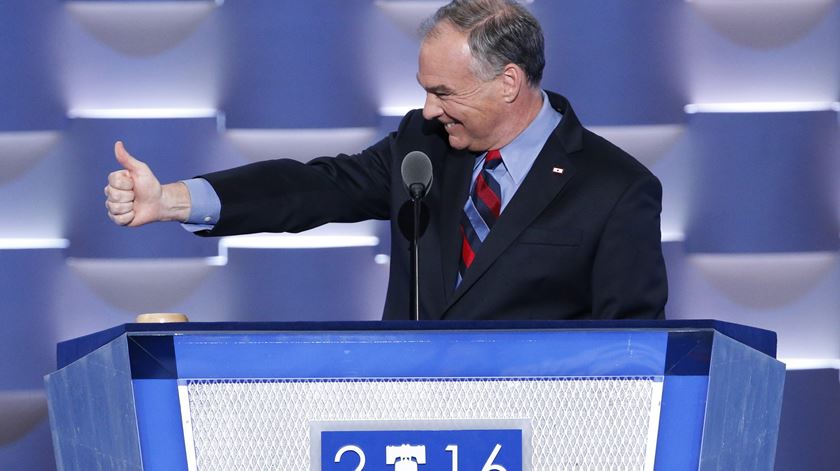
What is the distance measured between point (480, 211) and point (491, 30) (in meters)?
0.30

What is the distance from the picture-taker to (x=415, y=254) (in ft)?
5.03

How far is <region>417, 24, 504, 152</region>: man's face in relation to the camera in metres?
1.95

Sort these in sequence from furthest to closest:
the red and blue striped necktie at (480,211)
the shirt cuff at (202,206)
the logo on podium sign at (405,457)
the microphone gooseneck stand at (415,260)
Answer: the red and blue striped necktie at (480,211), the shirt cuff at (202,206), the microphone gooseneck stand at (415,260), the logo on podium sign at (405,457)

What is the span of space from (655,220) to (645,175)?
8 cm

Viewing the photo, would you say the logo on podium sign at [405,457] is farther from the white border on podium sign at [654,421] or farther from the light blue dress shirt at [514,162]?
the light blue dress shirt at [514,162]

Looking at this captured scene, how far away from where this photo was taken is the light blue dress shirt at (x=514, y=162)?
1842 mm

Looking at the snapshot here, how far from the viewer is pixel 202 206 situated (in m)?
1.82

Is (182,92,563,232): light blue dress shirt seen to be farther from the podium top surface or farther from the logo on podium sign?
the logo on podium sign

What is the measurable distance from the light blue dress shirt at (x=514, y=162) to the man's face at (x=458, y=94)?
37 millimetres

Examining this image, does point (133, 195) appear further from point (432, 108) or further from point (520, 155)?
point (520, 155)

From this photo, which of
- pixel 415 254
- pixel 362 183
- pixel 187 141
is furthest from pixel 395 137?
pixel 187 141

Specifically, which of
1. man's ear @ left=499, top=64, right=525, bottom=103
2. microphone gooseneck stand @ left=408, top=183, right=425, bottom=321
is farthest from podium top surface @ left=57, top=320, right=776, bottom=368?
man's ear @ left=499, top=64, right=525, bottom=103

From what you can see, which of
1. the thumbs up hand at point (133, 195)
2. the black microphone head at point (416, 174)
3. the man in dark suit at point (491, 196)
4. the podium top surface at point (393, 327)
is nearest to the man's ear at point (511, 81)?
the man in dark suit at point (491, 196)

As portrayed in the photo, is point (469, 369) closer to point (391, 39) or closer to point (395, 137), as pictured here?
point (395, 137)
